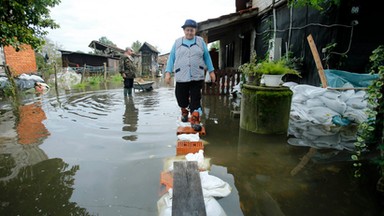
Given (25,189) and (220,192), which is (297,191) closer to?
(220,192)

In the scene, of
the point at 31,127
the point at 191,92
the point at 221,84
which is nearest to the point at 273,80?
the point at 191,92

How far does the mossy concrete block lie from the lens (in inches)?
149

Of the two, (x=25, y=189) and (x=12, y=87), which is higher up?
(x=12, y=87)

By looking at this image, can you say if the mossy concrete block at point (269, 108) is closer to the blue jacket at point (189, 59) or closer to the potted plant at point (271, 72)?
the potted plant at point (271, 72)

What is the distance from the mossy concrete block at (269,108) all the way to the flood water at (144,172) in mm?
190

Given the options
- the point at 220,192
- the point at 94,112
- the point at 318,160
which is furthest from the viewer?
the point at 94,112

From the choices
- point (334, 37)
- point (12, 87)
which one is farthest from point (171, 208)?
point (12, 87)

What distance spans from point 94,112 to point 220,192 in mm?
4655

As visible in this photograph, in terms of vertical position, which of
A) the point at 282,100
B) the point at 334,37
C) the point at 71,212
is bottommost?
the point at 71,212

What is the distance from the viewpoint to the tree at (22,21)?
18.0 ft

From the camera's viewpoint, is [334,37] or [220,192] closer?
[220,192]

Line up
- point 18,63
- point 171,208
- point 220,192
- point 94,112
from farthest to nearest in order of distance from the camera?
point 18,63
point 94,112
point 220,192
point 171,208

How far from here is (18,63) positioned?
530 inches

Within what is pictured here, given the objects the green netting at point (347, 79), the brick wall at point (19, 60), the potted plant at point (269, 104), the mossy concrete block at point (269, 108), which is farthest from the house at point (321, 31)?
the brick wall at point (19, 60)
